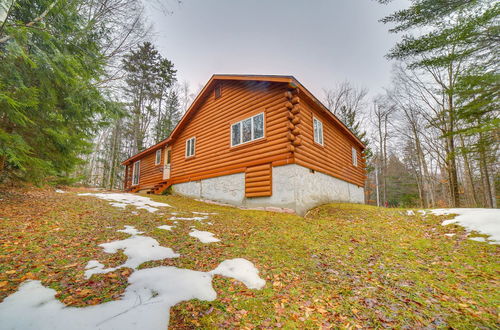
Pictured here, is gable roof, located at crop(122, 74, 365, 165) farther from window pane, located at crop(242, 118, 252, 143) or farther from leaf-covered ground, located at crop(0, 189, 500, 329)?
leaf-covered ground, located at crop(0, 189, 500, 329)

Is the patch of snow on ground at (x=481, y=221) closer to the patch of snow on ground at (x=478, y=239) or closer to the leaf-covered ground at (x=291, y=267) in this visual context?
the patch of snow on ground at (x=478, y=239)

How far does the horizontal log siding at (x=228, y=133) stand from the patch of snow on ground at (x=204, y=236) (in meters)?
4.33

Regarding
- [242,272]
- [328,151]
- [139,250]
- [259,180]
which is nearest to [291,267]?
[242,272]

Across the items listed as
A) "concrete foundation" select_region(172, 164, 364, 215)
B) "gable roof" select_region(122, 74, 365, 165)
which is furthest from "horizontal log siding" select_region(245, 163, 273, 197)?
"gable roof" select_region(122, 74, 365, 165)

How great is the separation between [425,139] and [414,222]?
49.7 feet

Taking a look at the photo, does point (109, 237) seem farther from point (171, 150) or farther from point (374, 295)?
point (171, 150)

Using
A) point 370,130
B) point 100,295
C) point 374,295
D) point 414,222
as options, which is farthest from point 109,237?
point 370,130

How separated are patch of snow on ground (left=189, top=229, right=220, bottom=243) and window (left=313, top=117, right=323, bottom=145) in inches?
279

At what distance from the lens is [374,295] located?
292cm

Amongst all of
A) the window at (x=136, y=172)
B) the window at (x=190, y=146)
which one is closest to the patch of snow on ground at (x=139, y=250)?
the window at (x=190, y=146)

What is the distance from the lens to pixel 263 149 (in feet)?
29.8

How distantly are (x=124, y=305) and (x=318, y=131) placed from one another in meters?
10.1

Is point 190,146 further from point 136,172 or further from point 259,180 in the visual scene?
point 136,172

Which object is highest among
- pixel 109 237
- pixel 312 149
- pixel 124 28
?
pixel 124 28
